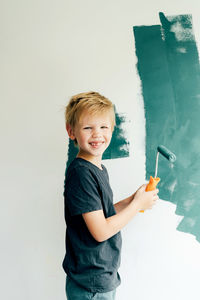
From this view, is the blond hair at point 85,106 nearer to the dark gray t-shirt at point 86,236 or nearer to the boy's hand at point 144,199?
the dark gray t-shirt at point 86,236

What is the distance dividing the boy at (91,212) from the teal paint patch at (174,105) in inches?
9.7

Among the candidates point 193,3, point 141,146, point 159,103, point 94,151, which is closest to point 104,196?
point 94,151

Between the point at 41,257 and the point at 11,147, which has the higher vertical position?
the point at 11,147

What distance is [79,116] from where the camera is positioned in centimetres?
76

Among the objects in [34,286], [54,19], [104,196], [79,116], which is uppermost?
[54,19]

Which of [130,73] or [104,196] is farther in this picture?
[130,73]

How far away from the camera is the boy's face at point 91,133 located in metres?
0.76

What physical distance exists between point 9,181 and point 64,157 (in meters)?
0.24

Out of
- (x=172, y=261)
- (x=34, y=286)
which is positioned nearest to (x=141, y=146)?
(x=172, y=261)

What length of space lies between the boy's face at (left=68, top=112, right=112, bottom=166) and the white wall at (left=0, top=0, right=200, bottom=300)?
0.79ft

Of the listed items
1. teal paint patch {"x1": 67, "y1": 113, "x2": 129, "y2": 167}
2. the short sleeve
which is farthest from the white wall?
the short sleeve

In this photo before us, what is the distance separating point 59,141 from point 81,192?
38cm

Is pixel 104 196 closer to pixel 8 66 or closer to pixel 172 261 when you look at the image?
pixel 172 261

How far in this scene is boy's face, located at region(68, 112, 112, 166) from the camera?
763mm
